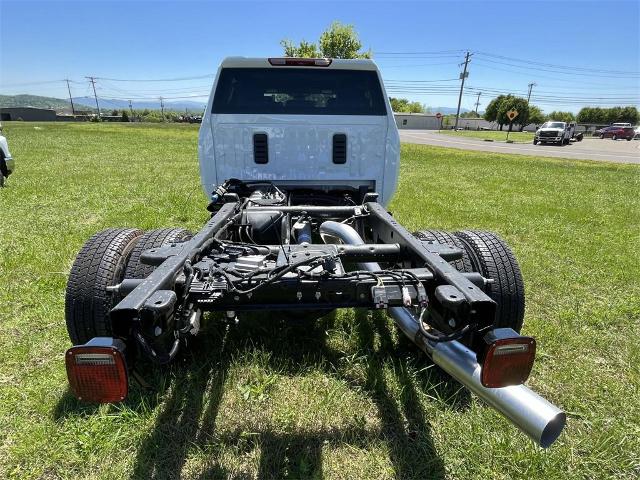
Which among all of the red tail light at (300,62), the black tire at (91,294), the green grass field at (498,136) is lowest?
the green grass field at (498,136)

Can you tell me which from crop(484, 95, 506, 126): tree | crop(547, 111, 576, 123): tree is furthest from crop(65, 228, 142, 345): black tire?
crop(547, 111, 576, 123): tree

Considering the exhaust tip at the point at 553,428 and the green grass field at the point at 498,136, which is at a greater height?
the exhaust tip at the point at 553,428

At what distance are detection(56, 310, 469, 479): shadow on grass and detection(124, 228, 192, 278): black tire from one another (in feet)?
2.12

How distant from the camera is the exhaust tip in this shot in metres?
→ 1.42

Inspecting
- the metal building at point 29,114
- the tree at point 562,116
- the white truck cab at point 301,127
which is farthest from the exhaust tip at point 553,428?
the metal building at point 29,114

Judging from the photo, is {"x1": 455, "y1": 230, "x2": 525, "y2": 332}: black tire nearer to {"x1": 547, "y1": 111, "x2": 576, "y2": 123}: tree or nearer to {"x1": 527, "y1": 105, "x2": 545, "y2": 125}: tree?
{"x1": 527, "y1": 105, "x2": 545, "y2": 125}: tree

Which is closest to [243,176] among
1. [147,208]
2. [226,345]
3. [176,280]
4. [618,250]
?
[226,345]

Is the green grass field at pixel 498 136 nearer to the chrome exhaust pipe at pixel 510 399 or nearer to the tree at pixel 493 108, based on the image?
the tree at pixel 493 108

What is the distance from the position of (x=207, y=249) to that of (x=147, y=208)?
5775mm

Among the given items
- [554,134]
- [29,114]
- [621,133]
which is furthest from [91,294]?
[29,114]

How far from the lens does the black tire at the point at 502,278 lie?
264 centimetres

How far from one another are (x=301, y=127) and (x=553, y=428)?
138 inches

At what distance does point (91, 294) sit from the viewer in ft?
8.21

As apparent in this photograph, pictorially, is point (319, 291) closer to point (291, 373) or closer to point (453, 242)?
point (291, 373)
